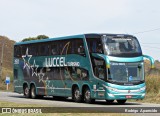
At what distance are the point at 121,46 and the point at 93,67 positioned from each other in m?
1.92

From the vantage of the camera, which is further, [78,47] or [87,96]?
[78,47]

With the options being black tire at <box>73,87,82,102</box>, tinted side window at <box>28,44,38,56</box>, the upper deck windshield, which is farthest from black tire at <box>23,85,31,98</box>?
the upper deck windshield

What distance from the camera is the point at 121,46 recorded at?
29500 millimetres

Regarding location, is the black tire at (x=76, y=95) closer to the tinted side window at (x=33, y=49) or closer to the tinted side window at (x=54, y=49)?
the tinted side window at (x=54, y=49)

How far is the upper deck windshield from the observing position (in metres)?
29.2

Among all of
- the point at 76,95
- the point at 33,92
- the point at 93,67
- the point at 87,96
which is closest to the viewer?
the point at 93,67

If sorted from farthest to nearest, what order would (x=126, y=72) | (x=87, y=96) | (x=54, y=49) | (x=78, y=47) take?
1. (x=54, y=49)
2. (x=78, y=47)
3. (x=87, y=96)
4. (x=126, y=72)

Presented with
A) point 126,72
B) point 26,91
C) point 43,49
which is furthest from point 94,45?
point 26,91

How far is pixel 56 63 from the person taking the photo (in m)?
34.2

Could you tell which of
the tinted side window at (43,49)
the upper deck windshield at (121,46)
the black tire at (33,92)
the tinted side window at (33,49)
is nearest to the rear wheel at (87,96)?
the upper deck windshield at (121,46)

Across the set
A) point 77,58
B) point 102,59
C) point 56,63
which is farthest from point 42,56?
point 102,59

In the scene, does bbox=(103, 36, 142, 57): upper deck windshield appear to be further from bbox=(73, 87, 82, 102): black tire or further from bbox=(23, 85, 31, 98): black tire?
bbox=(23, 85, 31, 98): black tire

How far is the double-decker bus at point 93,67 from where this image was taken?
2903 centimetres

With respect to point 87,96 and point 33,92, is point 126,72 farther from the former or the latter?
point 33,92
